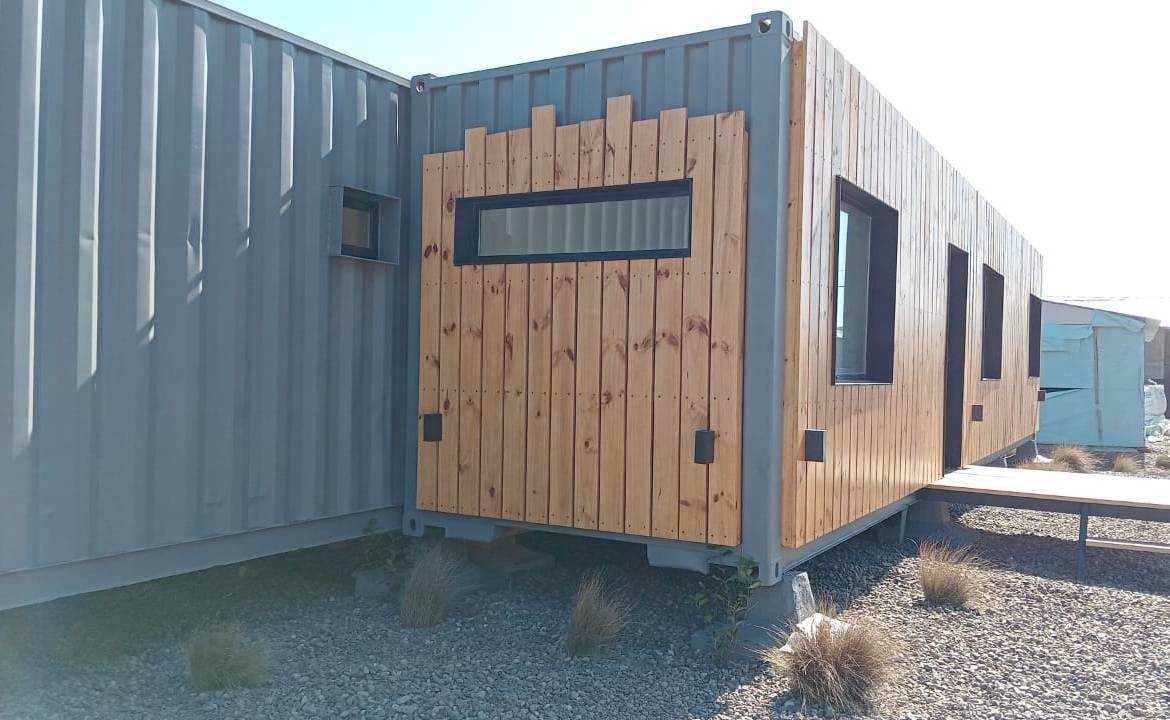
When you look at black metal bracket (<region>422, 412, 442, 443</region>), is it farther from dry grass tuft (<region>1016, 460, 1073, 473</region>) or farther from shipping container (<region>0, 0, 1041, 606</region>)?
dry grass tuft (<region>1016, 460, 1073, 473</region>)

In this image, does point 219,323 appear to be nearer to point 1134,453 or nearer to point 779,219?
point 779,219

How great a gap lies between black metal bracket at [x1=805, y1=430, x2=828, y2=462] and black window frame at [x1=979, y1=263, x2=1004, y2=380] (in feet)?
21.2

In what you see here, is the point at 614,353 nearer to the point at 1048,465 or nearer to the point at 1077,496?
the point at 1077,496

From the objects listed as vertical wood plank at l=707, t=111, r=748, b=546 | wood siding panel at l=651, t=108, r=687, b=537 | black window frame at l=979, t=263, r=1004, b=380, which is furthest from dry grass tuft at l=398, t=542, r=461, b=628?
black window frame at l=979, t=263, r=1004, b=380

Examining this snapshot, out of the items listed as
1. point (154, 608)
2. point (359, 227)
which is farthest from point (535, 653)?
point (359, 227)

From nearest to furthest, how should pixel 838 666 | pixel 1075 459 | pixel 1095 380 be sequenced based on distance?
pixel 838 666 < pixel 1075 459 < pixel 1095 380

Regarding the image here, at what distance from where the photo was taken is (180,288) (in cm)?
463

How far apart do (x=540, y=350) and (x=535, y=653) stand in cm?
165

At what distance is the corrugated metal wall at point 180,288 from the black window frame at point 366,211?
3.3 inches

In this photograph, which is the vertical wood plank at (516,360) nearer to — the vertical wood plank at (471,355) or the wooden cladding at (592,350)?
the wooden cladding at (592,350)

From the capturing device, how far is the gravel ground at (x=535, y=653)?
4.17 metres

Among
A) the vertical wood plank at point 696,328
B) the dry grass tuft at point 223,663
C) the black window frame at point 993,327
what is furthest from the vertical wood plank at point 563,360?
the black window frame at point 993,327

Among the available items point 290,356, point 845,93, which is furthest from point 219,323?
point 845,93

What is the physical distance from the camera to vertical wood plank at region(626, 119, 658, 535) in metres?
5.11
